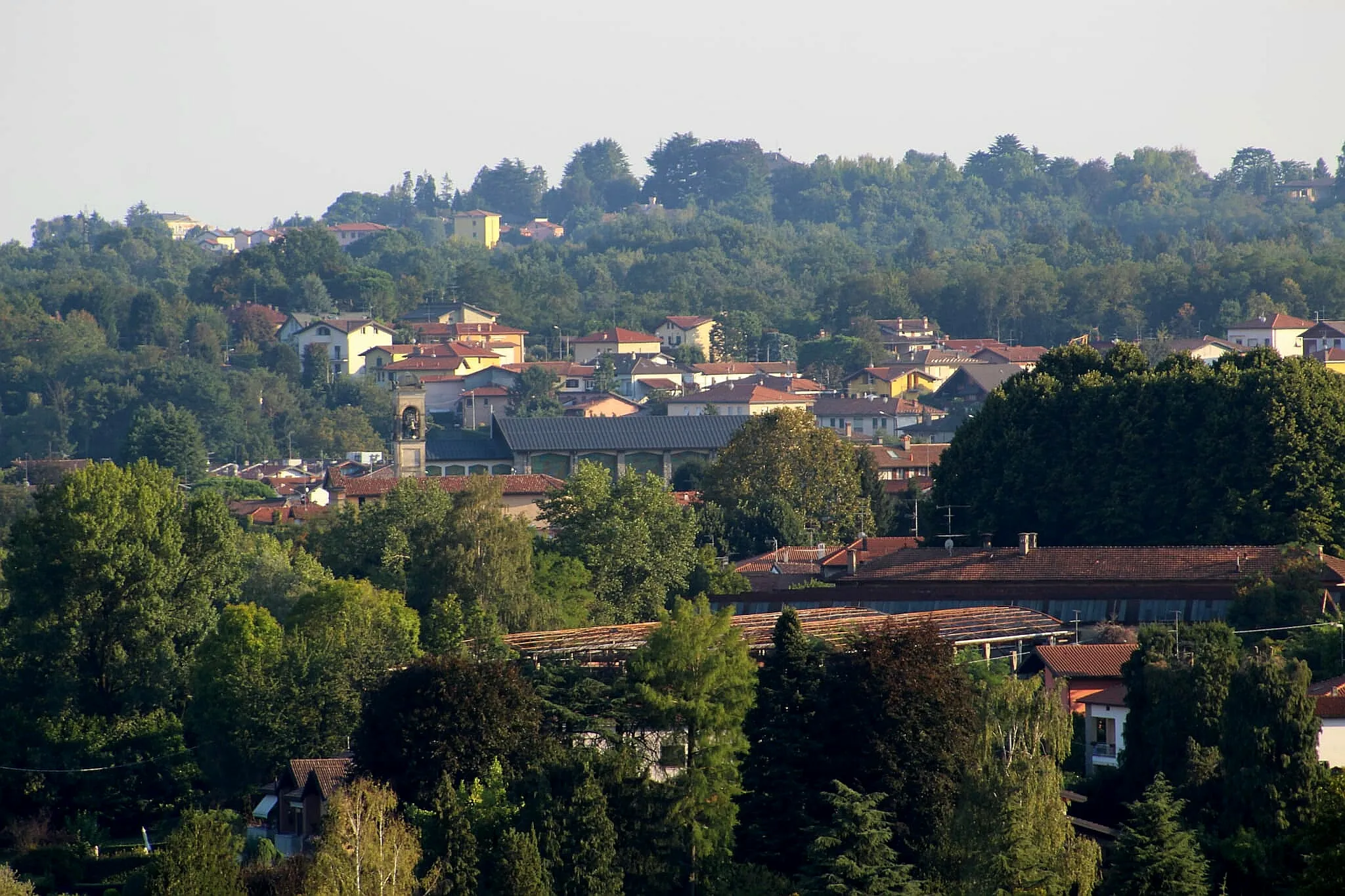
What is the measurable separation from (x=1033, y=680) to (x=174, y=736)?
482 inches

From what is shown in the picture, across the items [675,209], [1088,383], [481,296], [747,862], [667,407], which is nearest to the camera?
[747,862]

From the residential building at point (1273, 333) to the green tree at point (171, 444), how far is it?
36.9m

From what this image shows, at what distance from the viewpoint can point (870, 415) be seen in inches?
2945

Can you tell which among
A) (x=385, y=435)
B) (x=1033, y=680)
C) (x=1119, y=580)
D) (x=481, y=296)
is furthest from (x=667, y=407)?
(x=1033, y=680)

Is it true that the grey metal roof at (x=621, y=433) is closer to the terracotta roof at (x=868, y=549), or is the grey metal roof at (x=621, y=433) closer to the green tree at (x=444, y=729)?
the terracotta roof at (x=868, y=549)

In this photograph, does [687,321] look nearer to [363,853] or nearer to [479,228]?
[479,228]

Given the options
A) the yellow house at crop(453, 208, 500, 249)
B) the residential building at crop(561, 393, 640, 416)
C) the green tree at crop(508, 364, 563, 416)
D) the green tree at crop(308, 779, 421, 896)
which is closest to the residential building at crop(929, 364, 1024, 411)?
the residential building at crop(561, 393, 640, 416)

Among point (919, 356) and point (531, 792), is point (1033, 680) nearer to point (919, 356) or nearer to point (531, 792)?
point (531, 792)

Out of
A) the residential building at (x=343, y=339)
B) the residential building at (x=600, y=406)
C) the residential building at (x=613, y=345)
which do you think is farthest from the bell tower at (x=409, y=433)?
the residential building at (x=613, y=345)

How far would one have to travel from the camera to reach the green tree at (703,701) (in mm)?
24562

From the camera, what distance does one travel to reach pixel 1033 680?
26031mm

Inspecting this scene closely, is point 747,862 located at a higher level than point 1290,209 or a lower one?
lower

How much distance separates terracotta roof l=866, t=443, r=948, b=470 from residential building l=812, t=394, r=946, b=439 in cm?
1054

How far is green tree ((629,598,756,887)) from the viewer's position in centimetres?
2456
